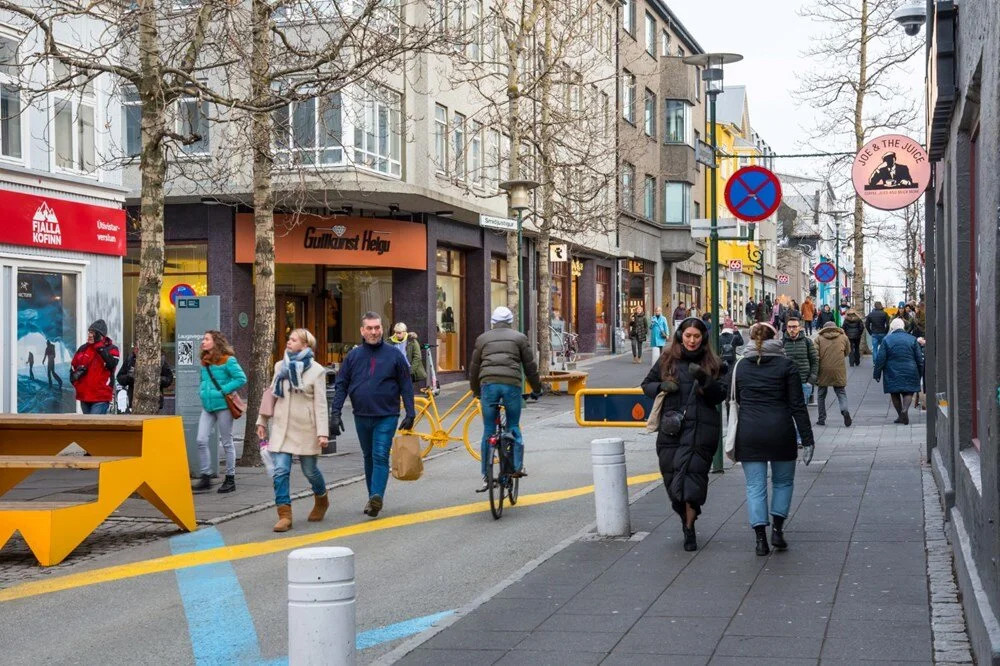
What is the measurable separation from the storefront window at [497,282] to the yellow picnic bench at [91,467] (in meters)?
24.3

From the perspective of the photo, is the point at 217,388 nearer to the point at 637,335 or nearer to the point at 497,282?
the point at 497,282

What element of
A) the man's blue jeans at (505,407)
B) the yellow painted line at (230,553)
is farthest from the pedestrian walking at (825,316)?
the man's blue jeans at (505,407)

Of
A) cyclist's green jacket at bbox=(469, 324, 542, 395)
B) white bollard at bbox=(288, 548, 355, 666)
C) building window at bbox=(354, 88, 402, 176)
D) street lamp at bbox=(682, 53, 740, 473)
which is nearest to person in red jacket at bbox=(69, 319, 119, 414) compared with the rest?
cyclist's green jacket at bbox=(469, 324, 542, 395)

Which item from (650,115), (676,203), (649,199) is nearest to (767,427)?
(649,199)

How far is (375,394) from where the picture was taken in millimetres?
11742

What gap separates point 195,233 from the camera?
2920 cm

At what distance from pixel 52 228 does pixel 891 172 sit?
13.5 m

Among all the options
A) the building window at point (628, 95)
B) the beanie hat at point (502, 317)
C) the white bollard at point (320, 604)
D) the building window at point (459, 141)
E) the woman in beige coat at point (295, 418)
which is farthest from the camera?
the building window at point (628, 95)

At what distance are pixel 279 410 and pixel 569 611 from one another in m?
4.74

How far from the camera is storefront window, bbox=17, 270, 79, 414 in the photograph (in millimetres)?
19703

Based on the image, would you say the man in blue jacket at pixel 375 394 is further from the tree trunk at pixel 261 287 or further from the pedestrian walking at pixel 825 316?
the pedestrian walking at pixel 825 316

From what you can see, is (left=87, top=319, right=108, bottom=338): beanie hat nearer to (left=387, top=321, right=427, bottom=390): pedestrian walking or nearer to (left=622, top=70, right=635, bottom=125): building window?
(left=387, top=321, right=427, bottom=390): pedestrian walking

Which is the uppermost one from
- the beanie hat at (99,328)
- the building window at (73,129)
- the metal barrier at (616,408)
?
the building window at (73,129)

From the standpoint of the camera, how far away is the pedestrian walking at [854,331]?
Answer: 3338 cm
